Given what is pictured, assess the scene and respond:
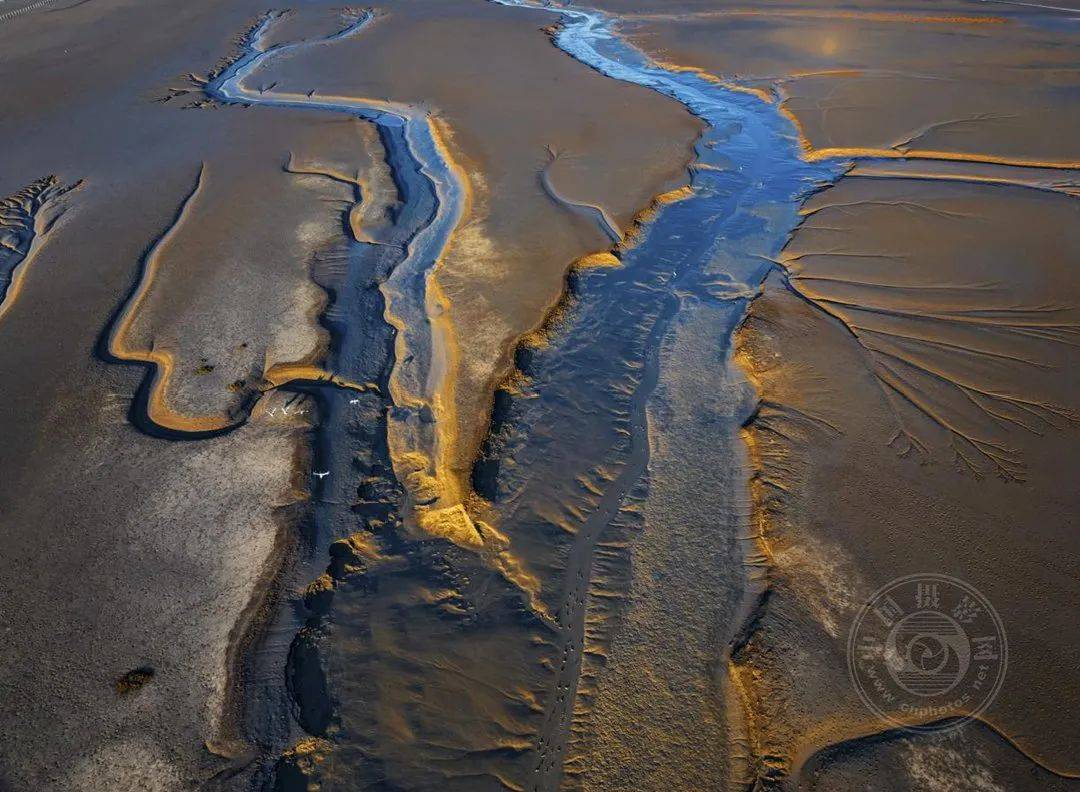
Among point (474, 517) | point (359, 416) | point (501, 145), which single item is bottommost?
point (474, 517)

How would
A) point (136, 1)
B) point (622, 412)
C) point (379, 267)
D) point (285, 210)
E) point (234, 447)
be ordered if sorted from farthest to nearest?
point (136, 1) → point (285, 210) → point (379, 267) → point (622, 412) → point (234, 447)

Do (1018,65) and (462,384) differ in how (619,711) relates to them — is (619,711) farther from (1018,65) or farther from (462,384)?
(1018,65)

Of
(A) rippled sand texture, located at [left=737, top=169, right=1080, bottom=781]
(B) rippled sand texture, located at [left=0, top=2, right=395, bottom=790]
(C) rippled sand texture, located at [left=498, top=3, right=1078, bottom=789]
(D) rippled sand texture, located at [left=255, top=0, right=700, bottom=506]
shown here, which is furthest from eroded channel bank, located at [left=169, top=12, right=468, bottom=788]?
(A) rippled sand texture, located at [left=737, top=169, right=1080, bottom=781]

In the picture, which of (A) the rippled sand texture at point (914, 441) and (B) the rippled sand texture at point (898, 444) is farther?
(A) the rippled sand texture at point (914, 441)

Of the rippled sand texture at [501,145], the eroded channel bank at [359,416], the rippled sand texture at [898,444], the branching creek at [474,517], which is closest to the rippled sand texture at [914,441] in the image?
the rippled sand texture at [898,444]

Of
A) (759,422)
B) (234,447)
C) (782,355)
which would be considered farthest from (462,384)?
(782,355)

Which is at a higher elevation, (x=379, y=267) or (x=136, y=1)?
(x=136, y=1)

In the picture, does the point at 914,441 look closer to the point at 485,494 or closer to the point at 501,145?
the point at 485,494

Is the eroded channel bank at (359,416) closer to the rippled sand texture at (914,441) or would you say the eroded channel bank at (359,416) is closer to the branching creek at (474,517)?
the branching creek at (474,517)

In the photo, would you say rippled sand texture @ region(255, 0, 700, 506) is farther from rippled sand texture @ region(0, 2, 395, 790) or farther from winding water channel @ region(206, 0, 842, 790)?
rippled sand texture @ region(0, 2, 395, 790)

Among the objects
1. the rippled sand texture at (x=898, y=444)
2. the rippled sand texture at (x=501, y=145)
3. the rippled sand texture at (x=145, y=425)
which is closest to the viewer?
the rippled sand texture at (x=898, y=444)

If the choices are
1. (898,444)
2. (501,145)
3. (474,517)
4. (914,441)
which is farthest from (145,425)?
(501,145)
